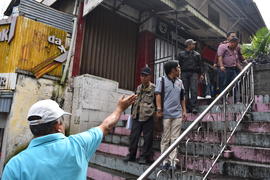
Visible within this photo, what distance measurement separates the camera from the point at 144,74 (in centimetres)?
422

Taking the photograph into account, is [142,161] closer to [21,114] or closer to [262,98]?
[262,98]

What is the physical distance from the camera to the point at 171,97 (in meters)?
3.93

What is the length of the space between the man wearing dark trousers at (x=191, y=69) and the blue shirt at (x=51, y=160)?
379 centimetres

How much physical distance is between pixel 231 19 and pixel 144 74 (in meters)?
10.9

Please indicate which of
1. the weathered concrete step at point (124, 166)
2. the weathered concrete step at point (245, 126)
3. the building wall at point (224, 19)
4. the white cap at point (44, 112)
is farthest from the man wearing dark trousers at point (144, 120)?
the building wall at point (224, 19)

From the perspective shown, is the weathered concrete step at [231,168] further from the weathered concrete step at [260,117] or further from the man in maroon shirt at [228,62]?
the man in maroon shirt at [228,62]

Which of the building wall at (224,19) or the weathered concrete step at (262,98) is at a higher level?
the building wall at (224,19)

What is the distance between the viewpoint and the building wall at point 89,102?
6410mm

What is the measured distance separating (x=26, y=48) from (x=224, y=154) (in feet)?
19.1

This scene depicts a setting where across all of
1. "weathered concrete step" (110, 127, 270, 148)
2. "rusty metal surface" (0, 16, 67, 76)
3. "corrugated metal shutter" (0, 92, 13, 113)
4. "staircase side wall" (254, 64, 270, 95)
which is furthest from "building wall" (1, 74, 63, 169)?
"staircase side wall" (254, 64, 270, 95)

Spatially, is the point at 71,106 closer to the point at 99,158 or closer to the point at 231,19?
the point at 99,158

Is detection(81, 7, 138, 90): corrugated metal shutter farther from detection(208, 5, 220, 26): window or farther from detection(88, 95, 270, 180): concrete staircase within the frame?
detection(208, 5, 220, 26): window

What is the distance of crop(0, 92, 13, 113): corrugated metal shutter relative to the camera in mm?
5887

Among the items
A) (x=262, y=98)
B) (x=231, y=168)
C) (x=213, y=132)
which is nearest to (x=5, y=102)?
(x=213, y=132)
